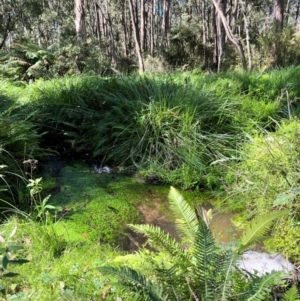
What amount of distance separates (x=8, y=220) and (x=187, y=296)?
1.46m

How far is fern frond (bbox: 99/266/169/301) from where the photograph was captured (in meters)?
1.24

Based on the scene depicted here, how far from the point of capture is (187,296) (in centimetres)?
141

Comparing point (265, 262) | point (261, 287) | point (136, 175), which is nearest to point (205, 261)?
point (261, 287)

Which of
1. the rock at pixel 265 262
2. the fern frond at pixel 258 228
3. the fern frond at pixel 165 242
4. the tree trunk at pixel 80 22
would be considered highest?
the tree trunk at pixel 80 22

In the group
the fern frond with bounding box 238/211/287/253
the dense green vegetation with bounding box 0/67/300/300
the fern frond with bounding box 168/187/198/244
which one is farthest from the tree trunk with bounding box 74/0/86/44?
the fern frond with bounding box 238/211/287/253

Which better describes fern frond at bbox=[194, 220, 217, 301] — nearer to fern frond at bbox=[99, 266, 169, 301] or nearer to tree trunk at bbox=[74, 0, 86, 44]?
fern frond at bbox=[99, 266, 169, 301]

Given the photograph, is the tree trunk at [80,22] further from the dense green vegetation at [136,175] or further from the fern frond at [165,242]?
the fern frond at [165,242]

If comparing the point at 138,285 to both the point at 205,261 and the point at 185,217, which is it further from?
the point at 185,217

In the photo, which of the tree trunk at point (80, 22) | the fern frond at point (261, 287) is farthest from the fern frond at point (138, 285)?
the tree trunk at point (80, 22)

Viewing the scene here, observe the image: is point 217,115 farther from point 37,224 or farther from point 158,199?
point 37,224

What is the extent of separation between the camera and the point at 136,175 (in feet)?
11.0

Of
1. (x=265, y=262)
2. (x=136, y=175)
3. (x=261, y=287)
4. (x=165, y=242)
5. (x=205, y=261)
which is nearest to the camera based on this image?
(x=261, y=287)

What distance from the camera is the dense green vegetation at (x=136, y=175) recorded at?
156 centimetres

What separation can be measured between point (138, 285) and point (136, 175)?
6.77 feet
